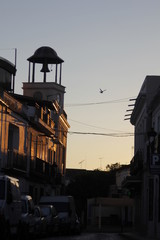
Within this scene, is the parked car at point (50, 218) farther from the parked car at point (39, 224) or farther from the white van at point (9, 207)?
the white van at point (9, 207)

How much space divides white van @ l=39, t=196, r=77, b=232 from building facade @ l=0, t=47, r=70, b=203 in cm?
307

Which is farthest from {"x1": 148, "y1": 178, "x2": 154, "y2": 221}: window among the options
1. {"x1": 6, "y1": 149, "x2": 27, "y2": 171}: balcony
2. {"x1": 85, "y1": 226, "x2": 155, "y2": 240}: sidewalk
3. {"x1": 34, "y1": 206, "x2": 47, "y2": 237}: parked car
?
{"x1": 34, "y1": 206, "x2": 47, "y2": 237}: parked car

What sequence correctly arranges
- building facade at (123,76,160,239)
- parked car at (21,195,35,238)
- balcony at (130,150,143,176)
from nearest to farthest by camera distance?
parked car at (21,195,35,238)
building facade at (123,76,160,239)
balcony at (130,150,143,176)

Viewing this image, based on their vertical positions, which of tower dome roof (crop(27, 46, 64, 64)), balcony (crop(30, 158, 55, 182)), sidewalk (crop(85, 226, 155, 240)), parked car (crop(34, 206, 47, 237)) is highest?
tower dome roof (crop(27, 46, 64, 64))

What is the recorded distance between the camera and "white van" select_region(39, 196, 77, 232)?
136 ft

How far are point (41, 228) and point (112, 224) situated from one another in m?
49.1

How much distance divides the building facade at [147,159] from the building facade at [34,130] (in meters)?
6.93

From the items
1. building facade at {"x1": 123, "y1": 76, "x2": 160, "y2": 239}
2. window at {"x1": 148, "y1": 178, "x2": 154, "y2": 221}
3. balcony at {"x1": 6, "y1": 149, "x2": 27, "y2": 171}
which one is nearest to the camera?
building facade at {"x1": 123, "y1": 76, "x2": 160, "y2": 239}

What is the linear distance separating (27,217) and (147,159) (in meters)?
19.9

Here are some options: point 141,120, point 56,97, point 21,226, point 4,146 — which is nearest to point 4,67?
point 4,146

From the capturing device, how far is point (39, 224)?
31.2 m

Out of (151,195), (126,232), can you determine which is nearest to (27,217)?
(151,195)

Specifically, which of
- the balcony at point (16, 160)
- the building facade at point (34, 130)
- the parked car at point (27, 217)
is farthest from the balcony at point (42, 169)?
the parked car at point (27, 217)

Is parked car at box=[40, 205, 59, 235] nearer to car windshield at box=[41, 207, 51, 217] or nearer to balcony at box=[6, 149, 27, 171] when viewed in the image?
car windshield at box=[41, 207, 51, 217]
